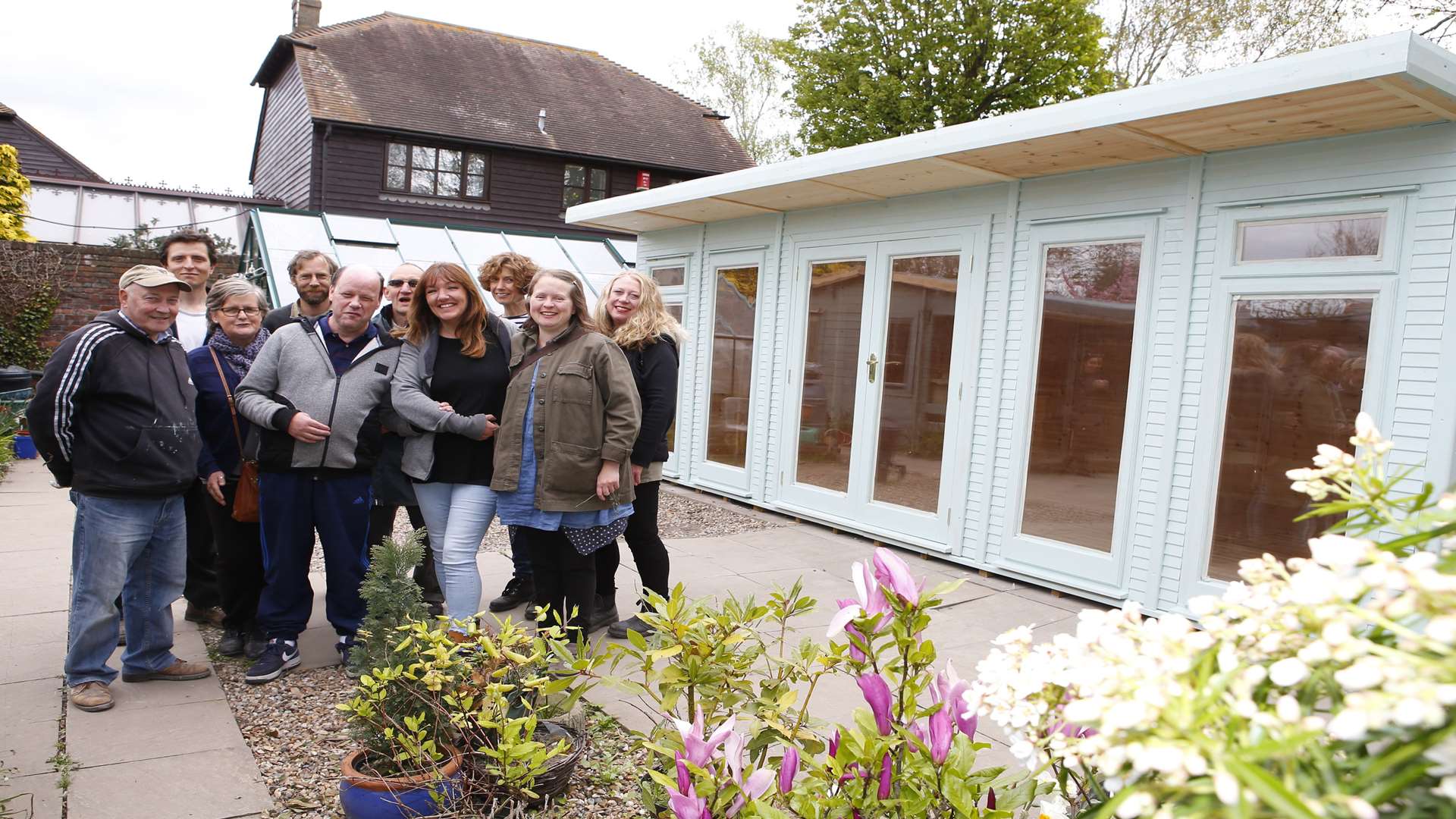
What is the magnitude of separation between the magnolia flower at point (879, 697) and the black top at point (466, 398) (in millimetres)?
2873

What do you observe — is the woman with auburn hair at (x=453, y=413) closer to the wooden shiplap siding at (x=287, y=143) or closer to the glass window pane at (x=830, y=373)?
the glass window pane at (x=830, y=373)

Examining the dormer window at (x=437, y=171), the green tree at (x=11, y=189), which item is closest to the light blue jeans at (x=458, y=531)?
the green tree at (x=11, y=189)

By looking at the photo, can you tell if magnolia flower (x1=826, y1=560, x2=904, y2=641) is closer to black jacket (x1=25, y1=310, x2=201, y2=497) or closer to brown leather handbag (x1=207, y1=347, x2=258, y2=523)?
black jacket (x1=25, y1=310, x2=201, y2=497)

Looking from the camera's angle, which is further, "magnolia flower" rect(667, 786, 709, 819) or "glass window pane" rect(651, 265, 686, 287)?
"glass window pane" rect(651, 265, 686, 287)

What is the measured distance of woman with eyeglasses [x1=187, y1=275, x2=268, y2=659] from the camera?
180 inches

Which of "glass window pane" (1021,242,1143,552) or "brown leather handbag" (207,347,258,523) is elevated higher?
"glass window pane" (1021,242,1143,552)

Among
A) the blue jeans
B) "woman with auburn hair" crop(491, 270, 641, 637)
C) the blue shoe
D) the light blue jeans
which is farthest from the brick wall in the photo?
"woman with auburn hair" crop(491, 270, 641, 637)

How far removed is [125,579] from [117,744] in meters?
0.72

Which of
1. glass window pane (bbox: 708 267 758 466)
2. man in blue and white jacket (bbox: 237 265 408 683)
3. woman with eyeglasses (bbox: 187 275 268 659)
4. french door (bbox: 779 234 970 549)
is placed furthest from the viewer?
glass window pane (bbox: 708 267 758 466)

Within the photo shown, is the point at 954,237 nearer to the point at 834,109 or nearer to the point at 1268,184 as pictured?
the point at 1268,184

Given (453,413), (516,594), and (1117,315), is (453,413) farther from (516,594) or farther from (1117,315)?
(1117,315)

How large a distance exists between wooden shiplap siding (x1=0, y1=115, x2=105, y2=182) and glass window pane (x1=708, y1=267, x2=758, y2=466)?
93.1ft

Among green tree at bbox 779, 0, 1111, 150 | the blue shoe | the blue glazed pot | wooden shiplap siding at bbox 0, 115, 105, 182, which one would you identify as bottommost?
the blue shoe

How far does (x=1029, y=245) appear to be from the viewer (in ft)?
21.6
